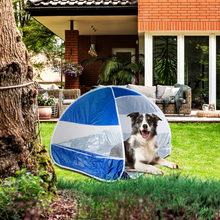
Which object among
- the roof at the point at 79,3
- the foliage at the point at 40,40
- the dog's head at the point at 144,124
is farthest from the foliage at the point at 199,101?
the foliage at the point at 40,40

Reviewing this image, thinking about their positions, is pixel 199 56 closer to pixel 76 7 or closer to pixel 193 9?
pixel 193 9

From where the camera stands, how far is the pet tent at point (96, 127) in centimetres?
337

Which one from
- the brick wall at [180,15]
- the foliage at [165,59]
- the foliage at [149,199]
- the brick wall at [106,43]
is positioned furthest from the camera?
the brick wall at [106,43]

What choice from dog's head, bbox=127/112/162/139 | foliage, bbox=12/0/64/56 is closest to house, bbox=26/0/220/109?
dog's head, bbox=127/112/162/139

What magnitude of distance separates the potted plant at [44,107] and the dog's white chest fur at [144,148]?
11.6 feet

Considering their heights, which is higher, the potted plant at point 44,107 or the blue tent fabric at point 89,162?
the potted plant at point 44,107

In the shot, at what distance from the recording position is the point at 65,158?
11.0ft

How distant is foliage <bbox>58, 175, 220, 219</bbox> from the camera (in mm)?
1716

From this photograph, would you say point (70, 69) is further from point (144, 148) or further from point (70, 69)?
point (144, 148)

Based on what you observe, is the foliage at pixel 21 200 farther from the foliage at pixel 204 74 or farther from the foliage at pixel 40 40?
the foliage at pixel 40 40

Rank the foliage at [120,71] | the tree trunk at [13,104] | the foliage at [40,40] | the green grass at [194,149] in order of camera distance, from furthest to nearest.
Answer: the foliage at [40,40], the foliage at [120,71], the green grass at [194,149], the tree trunk at [13,104]

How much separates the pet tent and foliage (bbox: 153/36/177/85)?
13.8 ft

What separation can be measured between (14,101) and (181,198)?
1327mm

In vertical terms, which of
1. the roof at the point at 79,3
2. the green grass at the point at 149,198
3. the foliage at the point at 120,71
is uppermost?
the roof at the point at 79,3
